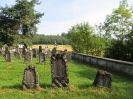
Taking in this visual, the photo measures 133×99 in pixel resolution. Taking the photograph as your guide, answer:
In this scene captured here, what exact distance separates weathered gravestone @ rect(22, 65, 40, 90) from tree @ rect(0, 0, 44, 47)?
39.3m

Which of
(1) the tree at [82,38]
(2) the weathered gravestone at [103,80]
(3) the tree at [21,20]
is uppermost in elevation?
(3) the tree at [21,20]

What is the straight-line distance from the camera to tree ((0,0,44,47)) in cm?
4819

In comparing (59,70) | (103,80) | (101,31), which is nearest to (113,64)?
(103,80)

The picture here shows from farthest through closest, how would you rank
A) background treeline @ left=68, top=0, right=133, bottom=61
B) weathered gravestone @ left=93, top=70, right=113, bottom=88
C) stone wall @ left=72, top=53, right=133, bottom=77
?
background treeline @ left=68, top=0, right=133, bottom=61 < stone wall @ left=72, top=53, right=133, bottom=77 < weathered gravestone @ left=93, top=70, right=113, bottom=88

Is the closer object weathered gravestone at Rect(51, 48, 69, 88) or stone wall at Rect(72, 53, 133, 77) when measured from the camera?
weathered gravestone at Rect(51, 48, 69, 88)

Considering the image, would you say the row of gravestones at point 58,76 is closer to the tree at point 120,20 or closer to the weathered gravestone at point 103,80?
the weathered gravestone at point 103,80

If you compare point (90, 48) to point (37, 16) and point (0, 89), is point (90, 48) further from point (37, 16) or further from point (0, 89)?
point (0, 89)

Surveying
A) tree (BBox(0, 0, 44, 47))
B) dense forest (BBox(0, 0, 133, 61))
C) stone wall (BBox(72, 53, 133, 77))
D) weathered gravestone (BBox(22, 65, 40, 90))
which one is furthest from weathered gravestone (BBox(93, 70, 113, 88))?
tree (BBox(0, 0, 44, 47))

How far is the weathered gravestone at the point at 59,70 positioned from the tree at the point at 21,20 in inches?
1541

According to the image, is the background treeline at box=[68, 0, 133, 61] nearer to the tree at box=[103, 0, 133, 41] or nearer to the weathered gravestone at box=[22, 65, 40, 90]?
the tree at box=[103, 0, 133, 41]

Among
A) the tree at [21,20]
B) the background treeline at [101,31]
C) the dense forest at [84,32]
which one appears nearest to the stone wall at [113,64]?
the dense forest at [84,32]

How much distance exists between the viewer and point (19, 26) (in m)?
50.0

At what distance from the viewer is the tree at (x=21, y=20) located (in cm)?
4819

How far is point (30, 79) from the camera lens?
9398mm
